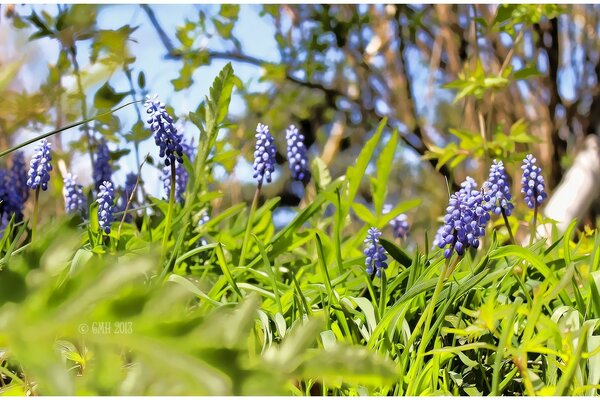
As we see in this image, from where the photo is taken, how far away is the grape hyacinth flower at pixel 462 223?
0.84 meters

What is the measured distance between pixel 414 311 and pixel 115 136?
93cm

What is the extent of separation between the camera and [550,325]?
0.68 m

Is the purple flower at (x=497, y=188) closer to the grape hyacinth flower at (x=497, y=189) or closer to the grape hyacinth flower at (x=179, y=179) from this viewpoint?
the grape hyacinth flower at (x=497, y=189)

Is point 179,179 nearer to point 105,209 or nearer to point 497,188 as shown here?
point 105,209

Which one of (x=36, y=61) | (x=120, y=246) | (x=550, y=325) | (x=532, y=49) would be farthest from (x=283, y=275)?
(x=532, y=49)

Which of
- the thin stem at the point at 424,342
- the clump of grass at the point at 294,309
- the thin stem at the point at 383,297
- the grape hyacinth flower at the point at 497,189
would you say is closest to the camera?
the clump of grass at the point at 294,309

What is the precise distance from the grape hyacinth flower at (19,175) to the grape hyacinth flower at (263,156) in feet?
1.78

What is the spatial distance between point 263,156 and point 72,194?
1.23ft

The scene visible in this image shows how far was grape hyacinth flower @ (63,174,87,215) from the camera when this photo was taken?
4.25 feet

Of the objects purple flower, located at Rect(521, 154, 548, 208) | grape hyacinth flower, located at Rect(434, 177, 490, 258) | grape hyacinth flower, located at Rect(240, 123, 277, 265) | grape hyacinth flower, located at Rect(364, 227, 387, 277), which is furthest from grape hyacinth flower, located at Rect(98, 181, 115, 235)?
purple flower, located at Rect(521, 154, 548, 208)

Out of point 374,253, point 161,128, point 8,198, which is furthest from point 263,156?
point 8,198

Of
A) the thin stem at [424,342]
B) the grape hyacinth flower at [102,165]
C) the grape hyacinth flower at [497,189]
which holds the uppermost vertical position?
the grape hyacinth flower at [497,189]

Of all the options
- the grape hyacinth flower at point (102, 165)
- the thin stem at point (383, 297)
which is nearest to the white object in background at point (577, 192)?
the grape hyacinth flower at point (102, 165)

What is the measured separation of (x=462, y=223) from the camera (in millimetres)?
851
